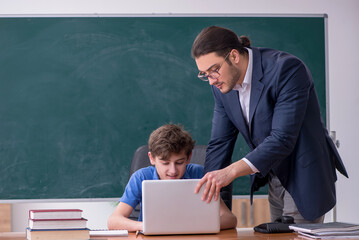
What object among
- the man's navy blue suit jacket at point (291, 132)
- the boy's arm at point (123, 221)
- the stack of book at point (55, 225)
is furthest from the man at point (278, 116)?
the stack of book at point (55, 225)

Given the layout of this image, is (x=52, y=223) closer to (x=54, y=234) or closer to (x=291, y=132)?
(x=54, y=234)

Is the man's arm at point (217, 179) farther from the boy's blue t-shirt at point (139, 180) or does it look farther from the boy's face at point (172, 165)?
the boy's blue t-shirt at point (139, 180)

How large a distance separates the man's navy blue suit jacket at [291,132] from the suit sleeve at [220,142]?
12 centimetres

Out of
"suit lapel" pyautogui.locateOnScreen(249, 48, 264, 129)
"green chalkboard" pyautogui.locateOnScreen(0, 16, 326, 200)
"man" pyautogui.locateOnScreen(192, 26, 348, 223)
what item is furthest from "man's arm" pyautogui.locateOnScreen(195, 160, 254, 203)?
"green chalkboard" pyautogui.locateOnScreen(0, 16, 326, 200)

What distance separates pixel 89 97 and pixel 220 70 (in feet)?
5.21

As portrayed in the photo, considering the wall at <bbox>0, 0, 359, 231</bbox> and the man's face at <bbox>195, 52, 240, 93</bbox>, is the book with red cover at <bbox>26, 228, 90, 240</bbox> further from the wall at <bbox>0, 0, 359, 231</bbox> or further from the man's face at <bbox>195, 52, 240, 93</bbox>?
the wall at <bbox>0, 0, 359, 231</bbox>

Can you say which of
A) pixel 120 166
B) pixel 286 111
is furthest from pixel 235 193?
pixel 286 111

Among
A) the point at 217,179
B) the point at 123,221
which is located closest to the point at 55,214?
the point at 123,221

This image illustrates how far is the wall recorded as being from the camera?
3.25 m

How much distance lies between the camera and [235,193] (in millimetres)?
3176

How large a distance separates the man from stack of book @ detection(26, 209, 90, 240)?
0.56 metres

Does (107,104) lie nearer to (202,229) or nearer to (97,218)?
(97,218)

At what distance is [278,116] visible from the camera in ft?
5.63

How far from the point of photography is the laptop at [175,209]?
4.98 feet
